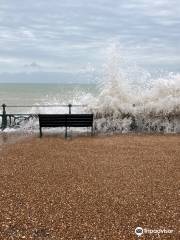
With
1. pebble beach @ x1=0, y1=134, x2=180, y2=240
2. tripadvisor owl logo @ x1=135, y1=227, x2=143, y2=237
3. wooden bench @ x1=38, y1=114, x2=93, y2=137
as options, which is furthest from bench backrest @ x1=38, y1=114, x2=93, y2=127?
tripadvisor owl logo @ x1=135, y1=227, x2=143, y2=237

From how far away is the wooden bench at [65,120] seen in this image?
14.7 metres

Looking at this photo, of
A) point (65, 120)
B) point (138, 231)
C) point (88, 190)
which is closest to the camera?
point (138, 231)

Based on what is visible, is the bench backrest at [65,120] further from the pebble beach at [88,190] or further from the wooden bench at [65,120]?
the pebble beach at [88,190]

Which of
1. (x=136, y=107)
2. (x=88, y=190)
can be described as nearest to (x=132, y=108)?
(x=136, y=107)

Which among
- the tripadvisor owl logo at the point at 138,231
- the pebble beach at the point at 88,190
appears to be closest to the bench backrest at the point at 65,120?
the pebble beach at the point at 88,190

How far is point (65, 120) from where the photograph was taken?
14.8 m

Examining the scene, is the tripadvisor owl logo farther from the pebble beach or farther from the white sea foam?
the white sea foam

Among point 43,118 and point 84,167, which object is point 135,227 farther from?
point 43,118

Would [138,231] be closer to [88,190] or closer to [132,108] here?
[88,190]

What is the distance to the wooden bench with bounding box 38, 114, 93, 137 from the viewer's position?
1467 centimetres

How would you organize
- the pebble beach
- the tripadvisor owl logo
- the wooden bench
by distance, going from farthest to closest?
the wooden bench, the pebble beach, the tripadvisor owl logo

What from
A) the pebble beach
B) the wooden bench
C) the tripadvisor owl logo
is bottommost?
the tripadvisor owl logo

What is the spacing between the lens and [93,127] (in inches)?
645

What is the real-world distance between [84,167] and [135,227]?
3.81 meters
